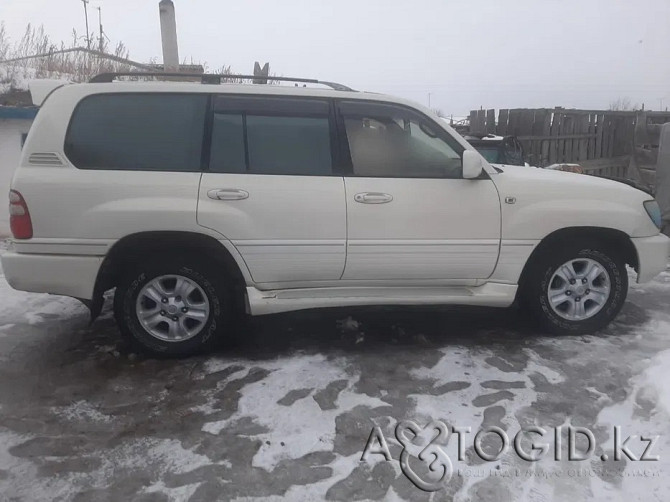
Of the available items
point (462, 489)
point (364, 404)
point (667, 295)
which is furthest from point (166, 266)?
point (667, 295)

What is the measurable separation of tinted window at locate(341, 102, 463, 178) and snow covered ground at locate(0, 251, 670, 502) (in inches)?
51.5

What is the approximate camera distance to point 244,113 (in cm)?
421

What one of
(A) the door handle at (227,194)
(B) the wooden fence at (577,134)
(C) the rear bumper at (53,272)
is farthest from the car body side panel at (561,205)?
(B) the wooden fence at (577,134)

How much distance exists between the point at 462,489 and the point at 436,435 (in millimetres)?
459

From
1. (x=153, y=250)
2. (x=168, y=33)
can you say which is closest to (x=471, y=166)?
(x=153, y=250)

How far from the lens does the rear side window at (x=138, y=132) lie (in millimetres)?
4059

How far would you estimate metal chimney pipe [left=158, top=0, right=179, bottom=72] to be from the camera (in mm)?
10320

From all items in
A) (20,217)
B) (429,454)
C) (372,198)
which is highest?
(372,198)

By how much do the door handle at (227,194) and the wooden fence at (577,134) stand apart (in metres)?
8.06

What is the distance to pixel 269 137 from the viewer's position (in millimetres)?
4203

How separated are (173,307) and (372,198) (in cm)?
157

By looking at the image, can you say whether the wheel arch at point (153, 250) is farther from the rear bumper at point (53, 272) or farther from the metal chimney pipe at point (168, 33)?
the metal chimney pipe at point (168, 33)

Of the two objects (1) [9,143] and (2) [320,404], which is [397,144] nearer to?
(2) [320,404]

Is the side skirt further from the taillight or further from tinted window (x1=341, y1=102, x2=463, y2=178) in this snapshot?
the taillight
